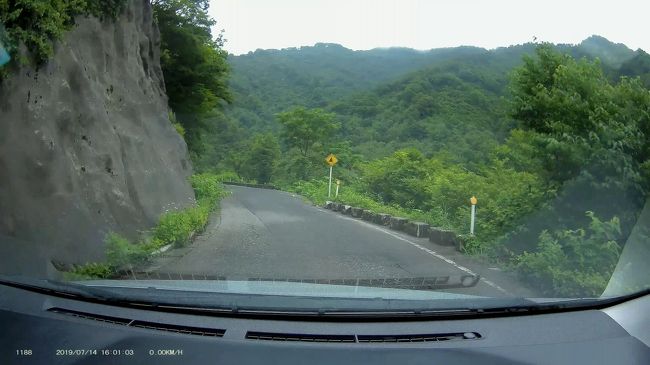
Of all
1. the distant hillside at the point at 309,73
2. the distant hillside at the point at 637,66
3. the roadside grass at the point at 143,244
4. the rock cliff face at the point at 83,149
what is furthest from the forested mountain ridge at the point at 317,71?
the roadside grass at the point at 143,244

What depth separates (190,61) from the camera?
2697 centimetres

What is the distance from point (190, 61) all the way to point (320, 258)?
20.8 metres

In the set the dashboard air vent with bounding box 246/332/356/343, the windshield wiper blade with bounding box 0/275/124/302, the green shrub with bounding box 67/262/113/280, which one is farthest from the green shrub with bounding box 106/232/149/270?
the dashboard air vent with bounding box 246/332/356/343

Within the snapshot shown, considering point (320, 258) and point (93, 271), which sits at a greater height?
point (93, 271)

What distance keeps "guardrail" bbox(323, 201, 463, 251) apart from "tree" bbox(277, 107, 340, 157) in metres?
16.0

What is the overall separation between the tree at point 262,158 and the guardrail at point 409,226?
28.8 metres

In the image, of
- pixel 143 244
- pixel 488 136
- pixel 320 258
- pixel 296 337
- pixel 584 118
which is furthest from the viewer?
pixel 488 136

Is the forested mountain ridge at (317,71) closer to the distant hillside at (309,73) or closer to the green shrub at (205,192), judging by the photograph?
the distant hillside at (309,73)

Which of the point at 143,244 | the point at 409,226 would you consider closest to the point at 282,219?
the point at 409,226

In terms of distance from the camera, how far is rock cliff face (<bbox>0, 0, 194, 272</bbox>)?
7.29 metres

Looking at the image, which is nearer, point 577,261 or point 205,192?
point 577,261

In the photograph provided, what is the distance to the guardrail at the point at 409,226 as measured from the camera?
11860 millimetres

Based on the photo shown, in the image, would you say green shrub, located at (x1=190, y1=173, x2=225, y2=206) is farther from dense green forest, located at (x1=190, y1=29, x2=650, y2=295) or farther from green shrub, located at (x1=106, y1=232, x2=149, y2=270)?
green shrub, located at (x1=106, y1=232, x2=149, y2=270)

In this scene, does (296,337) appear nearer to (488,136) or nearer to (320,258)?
(320,258)
